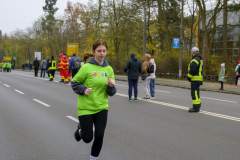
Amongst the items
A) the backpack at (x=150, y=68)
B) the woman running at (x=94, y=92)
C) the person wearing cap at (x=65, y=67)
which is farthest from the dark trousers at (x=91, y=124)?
the person wearing cap at (x=65, y=67)

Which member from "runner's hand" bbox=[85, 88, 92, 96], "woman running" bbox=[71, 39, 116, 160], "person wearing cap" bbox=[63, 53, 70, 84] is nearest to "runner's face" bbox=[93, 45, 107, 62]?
"woman running" bbox=[71, 39, 116, 160]

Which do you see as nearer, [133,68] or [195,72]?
[195,72]

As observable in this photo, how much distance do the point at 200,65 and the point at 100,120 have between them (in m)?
5.70

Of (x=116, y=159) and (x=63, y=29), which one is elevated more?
(x=63, y=29)

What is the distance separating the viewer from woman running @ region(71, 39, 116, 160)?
400cm

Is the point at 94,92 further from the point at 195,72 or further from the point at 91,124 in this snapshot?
the point at 195,72

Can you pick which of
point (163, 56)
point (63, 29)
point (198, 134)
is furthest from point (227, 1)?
point (63, 29)

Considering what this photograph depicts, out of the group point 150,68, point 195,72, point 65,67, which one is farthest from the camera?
point 65,67

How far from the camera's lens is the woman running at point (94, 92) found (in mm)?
3998

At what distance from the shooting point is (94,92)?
159 inches

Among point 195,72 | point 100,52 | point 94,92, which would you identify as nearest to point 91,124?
point 94,92

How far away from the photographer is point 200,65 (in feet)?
29.6

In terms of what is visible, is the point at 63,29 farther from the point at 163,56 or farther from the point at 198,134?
the point at 198,134

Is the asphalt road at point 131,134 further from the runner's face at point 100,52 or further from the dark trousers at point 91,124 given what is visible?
the runner's face at point 100,52
